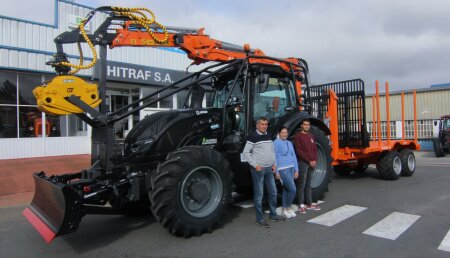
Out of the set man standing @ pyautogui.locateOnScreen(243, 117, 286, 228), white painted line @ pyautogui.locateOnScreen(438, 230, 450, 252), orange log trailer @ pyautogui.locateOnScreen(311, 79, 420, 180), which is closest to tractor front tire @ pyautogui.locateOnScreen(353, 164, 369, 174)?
orange log trailer @ pyautogui.locateOnScreen(311, 79, 420, 180)

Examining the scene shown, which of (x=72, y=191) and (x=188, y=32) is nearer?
(x=72, y=191)

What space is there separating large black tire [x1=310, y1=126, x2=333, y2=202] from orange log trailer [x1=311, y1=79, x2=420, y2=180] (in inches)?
82.3

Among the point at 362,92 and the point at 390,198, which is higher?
the point at 362,92

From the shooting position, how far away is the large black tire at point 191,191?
4.97m

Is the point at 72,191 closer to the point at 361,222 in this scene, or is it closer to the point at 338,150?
the point at 361,222

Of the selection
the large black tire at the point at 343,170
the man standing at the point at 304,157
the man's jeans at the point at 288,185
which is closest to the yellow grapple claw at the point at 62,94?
the man's jeans at the point at 288,185

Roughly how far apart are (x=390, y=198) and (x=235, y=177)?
3736 mm

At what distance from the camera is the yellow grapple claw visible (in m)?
4.97

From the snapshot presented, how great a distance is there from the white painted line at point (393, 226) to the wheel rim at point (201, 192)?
2287 mm

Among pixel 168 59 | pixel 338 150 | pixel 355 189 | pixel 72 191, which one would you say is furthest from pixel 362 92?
pixel 168 59

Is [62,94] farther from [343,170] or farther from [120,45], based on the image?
[343,170]

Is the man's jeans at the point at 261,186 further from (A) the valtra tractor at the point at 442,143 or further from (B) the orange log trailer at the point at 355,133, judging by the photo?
(A) the valtra tractor at the point at 442,143

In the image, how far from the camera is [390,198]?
789 cm

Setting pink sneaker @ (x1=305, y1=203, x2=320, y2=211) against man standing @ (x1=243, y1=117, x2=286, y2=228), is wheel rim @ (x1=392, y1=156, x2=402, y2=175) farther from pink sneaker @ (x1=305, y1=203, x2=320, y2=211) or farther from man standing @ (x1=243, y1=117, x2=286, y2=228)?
man standing @ (x1=243, y1=117, x2=286, y2=228)
